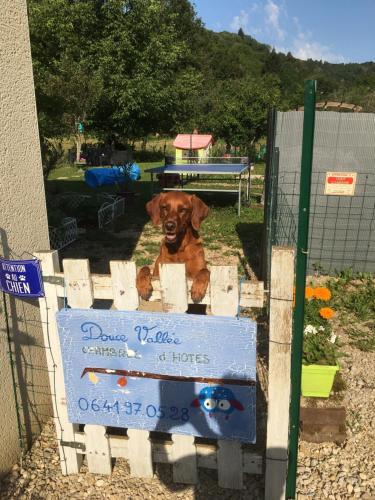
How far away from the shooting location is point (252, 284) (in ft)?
7.41

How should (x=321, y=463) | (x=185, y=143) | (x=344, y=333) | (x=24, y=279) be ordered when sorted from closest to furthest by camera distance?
(x=24, y=279) → (x=321, y=463) → (x=344, y=333) → (x=185, y=143)

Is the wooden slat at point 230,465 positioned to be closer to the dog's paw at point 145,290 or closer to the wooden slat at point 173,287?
the wooden slat at point 173,287

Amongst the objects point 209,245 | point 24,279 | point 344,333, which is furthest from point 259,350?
point 209,245

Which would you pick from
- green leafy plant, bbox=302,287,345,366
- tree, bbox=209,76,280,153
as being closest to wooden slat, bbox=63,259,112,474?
green leafy plant, bbox=302,287,345,366

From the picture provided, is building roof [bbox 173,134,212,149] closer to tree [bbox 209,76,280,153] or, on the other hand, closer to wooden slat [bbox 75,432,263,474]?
tree [bbox 209,76,280,153]

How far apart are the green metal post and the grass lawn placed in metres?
4.71

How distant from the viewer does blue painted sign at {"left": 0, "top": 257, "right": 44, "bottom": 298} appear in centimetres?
247

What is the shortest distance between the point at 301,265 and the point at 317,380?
1628 mm

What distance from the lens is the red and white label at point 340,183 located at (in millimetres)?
6316

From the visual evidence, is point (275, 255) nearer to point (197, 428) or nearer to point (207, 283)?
point (207, 283)

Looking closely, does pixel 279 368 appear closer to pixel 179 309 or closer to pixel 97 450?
pixel 179 309

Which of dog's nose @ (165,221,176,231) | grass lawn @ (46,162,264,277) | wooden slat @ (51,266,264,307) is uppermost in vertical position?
dog's nose @ (165,221,176,231)

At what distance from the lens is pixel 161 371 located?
247 cm

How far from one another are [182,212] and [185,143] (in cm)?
2517
